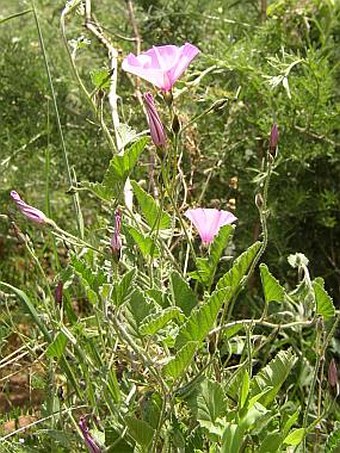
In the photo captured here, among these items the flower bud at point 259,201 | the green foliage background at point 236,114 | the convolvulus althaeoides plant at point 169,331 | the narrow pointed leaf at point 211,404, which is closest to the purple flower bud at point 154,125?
the convolvulus althaeoides plant at point 169,331

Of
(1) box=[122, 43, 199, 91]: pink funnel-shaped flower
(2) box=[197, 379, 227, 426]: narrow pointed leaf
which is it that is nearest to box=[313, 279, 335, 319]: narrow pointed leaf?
(2) box=[197, 379, 227, 426]: narrow pointed leaf

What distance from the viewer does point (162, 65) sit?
99 centimetres

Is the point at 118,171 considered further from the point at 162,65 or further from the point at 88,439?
the point at 88,439

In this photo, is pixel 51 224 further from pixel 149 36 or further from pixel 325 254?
pixel 149 36

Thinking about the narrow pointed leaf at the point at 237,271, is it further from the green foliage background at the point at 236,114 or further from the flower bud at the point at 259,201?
the green foliage background at the point at 236,114

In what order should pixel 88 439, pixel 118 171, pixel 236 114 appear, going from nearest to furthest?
pixel 88 439 < pixel 118 171 < pixel 236 114

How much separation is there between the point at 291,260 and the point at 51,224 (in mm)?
295

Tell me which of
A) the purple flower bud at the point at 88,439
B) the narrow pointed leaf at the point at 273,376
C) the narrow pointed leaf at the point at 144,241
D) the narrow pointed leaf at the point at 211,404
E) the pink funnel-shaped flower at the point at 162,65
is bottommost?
the narrow pointed leaf at the point at 273,376

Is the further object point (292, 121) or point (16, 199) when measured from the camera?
point (292, 121)

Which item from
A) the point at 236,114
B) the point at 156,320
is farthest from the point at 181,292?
the point at 236,114

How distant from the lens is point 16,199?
93 centimetres

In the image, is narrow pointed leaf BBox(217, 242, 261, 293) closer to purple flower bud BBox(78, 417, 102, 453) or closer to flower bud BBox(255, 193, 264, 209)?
flower bud BBox(255, 193, 264, 209)

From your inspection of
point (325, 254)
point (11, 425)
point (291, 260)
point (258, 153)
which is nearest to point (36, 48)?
point (258, 153)

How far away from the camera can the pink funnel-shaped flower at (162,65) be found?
3.19 feet
